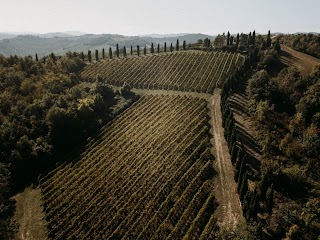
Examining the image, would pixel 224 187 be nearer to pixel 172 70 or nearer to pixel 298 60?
pixel 172 70

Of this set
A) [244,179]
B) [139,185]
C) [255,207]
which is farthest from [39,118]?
[255,207]

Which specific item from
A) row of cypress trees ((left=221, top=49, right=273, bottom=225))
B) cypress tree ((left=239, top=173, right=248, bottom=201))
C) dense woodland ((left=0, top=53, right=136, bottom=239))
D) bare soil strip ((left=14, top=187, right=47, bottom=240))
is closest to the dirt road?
row of cypress trees ((left=221, top=49, right=273, bottom=225))

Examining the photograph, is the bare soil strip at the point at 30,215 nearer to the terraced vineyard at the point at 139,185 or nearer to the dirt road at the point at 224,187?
the terraced vineyard at the point at 139,185

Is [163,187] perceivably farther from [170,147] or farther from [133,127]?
[133,127]

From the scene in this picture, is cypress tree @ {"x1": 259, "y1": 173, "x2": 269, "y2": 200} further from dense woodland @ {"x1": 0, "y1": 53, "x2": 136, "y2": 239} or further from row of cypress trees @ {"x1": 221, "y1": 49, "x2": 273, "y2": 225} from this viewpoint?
dense woodland @ {"x1": 0, "y1": 53, "x2": 136, "y2": 239}

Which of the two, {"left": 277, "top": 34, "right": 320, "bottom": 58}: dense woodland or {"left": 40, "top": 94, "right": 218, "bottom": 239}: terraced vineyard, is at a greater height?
{"left": 277, "top": 34, "right": 320, "bottom": 58}: dense woodland

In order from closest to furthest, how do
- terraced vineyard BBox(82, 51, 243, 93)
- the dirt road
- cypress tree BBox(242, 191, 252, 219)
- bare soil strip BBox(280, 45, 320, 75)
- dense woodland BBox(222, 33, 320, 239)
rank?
dense woodland BBox(222, 33, 320, 239), cypress tree BBox(242, 191, 252, 219), the dirt road, terraced vineyard BBox(82, 51, 243, 93), bare soil strip BBox(280, 45, 320, 75)

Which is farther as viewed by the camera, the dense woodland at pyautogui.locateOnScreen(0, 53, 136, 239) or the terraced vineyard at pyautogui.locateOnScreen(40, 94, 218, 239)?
the dense woodland at pyautogui.locateOnScreen(0, 53, 136, 239)
